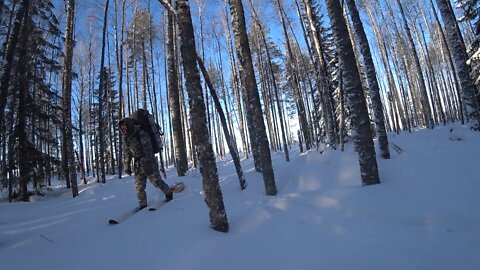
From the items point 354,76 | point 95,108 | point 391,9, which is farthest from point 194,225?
point 95,108

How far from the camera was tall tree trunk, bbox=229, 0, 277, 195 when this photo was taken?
5922mm

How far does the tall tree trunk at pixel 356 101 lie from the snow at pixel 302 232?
0.37 m

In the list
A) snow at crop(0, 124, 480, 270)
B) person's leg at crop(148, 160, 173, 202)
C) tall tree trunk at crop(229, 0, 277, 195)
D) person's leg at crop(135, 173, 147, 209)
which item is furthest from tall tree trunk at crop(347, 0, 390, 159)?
person's leg at crop(135, 173, 147, 209)

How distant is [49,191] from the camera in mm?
12695

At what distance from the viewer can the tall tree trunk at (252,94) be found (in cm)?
592

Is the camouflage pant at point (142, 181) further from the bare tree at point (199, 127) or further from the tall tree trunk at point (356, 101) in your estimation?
the tall tree trunk at point (356, 101)

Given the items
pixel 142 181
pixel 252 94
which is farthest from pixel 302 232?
pixel 252 94

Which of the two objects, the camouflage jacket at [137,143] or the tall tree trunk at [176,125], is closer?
the camouflage jacket at [137,143]

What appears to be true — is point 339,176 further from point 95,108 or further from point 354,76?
point 95,108

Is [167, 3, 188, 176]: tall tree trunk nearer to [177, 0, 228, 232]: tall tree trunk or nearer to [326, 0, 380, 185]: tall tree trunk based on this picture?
[326, 0, 380, 185]: tall tree trunk

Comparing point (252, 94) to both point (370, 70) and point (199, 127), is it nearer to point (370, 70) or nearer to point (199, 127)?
point (199, 127)

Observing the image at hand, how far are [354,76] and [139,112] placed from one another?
4040 mm

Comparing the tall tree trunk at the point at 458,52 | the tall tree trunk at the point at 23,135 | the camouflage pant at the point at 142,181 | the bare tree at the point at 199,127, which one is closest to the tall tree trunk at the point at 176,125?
the tall tree trunk at the point at 23,135

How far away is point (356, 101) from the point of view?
5543mm
